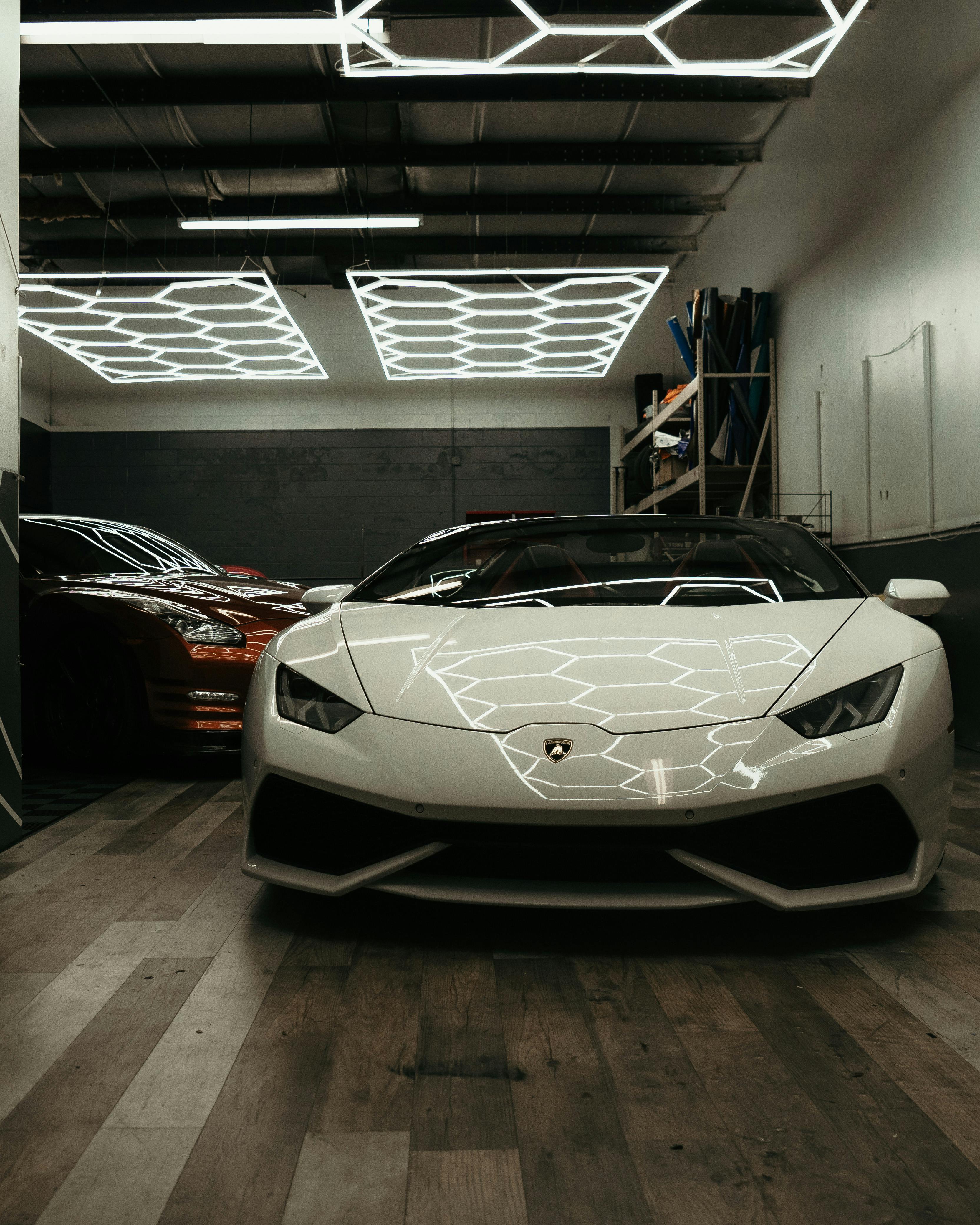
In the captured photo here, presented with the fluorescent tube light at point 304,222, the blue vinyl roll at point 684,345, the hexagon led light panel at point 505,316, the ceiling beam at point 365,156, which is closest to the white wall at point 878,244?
the blue vinyl roll at point 684,345

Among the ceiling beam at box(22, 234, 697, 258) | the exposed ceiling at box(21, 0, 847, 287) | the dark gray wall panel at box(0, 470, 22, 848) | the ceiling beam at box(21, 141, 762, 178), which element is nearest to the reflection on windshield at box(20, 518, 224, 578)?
the dark gray wall panel at box(0, 470, 22, 848)

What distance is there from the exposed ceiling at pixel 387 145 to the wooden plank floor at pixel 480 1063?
161 inches

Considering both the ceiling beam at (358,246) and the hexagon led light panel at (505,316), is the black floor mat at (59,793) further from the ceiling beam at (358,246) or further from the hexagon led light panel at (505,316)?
the ceiling beam at (358,246)

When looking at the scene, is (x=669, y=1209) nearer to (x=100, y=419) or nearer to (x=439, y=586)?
(x=439, y=586)

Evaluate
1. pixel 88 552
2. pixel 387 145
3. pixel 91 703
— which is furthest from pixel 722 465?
pixel 91 703

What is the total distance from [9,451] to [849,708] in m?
2.31

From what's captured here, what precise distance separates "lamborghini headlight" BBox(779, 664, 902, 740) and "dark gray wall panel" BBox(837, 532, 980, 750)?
9.69ft

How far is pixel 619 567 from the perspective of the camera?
2.58 metres

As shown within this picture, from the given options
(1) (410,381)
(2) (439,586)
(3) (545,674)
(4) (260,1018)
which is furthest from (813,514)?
(1) (410,381)

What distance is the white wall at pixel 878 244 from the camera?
14.8 feet

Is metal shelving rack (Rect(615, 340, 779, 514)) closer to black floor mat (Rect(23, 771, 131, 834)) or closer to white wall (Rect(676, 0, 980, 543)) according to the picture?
white wall (Rect(676, 0, 980, 543))

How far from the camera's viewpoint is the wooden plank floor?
3.51 feet

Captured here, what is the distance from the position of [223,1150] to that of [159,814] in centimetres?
208

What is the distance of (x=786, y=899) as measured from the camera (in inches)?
65.4
